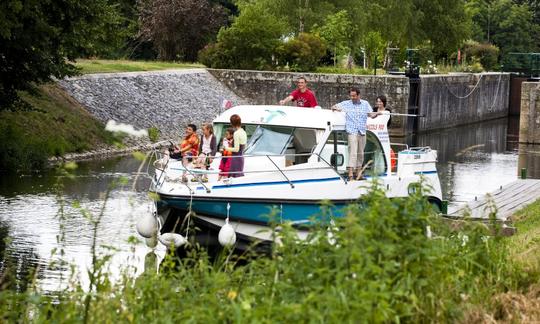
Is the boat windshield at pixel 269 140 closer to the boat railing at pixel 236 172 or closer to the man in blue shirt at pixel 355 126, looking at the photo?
the boat railing at pixel 236 172

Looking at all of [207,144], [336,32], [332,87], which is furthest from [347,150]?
[336,32]

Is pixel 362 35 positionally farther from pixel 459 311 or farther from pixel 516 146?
pixel 459 311

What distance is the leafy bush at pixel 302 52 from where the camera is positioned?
49.6m

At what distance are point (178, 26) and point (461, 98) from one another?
1423 cm

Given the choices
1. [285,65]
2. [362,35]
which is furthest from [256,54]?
[362,35]

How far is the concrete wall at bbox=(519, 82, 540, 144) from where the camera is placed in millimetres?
42688

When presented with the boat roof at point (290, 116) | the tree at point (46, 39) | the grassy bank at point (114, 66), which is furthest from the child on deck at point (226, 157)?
the grassy bank at point (114, 66)

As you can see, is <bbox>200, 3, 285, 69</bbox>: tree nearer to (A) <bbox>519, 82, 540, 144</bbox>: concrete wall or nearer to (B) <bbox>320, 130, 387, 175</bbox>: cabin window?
(A) <bbox>519, 82, 540, 144</bbox>: concrete wall

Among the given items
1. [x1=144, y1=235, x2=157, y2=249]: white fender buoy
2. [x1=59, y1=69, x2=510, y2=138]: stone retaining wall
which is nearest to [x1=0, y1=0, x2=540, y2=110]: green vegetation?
[x1=59, y1=69, x2=510, y2=138]: stone retaining wall

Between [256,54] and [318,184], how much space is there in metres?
32.2

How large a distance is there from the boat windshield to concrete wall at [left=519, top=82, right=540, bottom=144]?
25264 mm

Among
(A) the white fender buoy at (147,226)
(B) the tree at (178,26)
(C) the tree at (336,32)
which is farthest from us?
(B) the tree at (178,26)

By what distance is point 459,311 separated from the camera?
9.44 meters

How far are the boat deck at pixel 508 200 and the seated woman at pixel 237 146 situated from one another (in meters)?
3.84
